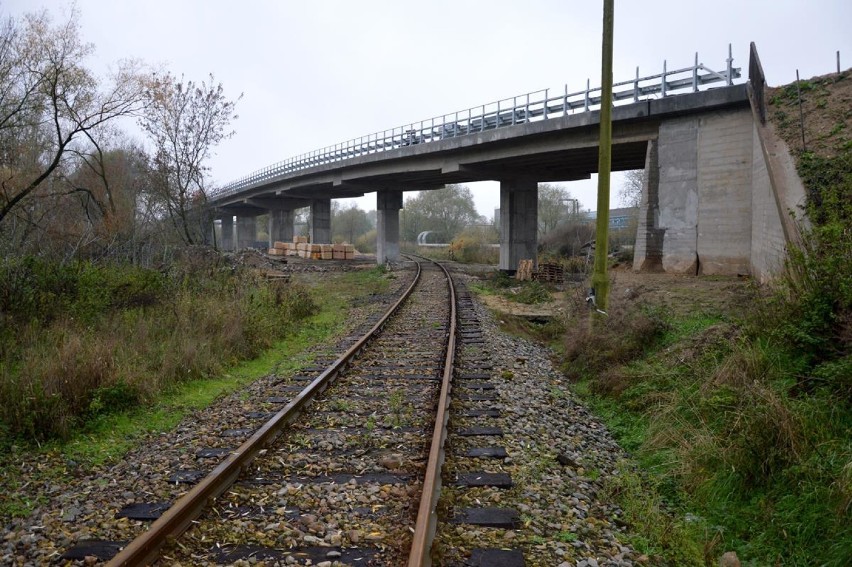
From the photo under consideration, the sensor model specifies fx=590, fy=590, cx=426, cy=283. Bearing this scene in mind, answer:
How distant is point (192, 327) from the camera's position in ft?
36.0

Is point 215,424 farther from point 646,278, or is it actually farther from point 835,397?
point 646,278

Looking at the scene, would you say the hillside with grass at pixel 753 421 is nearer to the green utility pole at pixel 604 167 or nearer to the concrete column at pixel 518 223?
the green utility pole at pixel 604 167

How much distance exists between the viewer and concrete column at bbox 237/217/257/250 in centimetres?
7831

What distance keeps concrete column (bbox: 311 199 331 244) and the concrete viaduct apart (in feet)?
60.6

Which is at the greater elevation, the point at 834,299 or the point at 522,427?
the point at 834,299

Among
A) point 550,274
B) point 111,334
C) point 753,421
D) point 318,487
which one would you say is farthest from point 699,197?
point 318,487

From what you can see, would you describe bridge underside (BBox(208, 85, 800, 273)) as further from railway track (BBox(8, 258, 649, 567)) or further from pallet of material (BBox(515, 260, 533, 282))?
railway track (BBox(8, 258, 649, 567))

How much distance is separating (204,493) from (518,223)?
26.8 m

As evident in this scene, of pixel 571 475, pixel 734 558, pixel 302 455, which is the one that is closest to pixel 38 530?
pixel 302 455

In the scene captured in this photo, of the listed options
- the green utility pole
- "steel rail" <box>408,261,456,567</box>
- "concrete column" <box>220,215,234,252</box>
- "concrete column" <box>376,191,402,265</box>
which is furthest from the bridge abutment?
"concrete column" <box>220,215,234,252</box>

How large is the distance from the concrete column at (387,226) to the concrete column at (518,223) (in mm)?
12503

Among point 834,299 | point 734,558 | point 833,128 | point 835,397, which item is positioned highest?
point 833,128

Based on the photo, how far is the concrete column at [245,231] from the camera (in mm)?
78312

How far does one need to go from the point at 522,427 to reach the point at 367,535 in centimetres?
293
